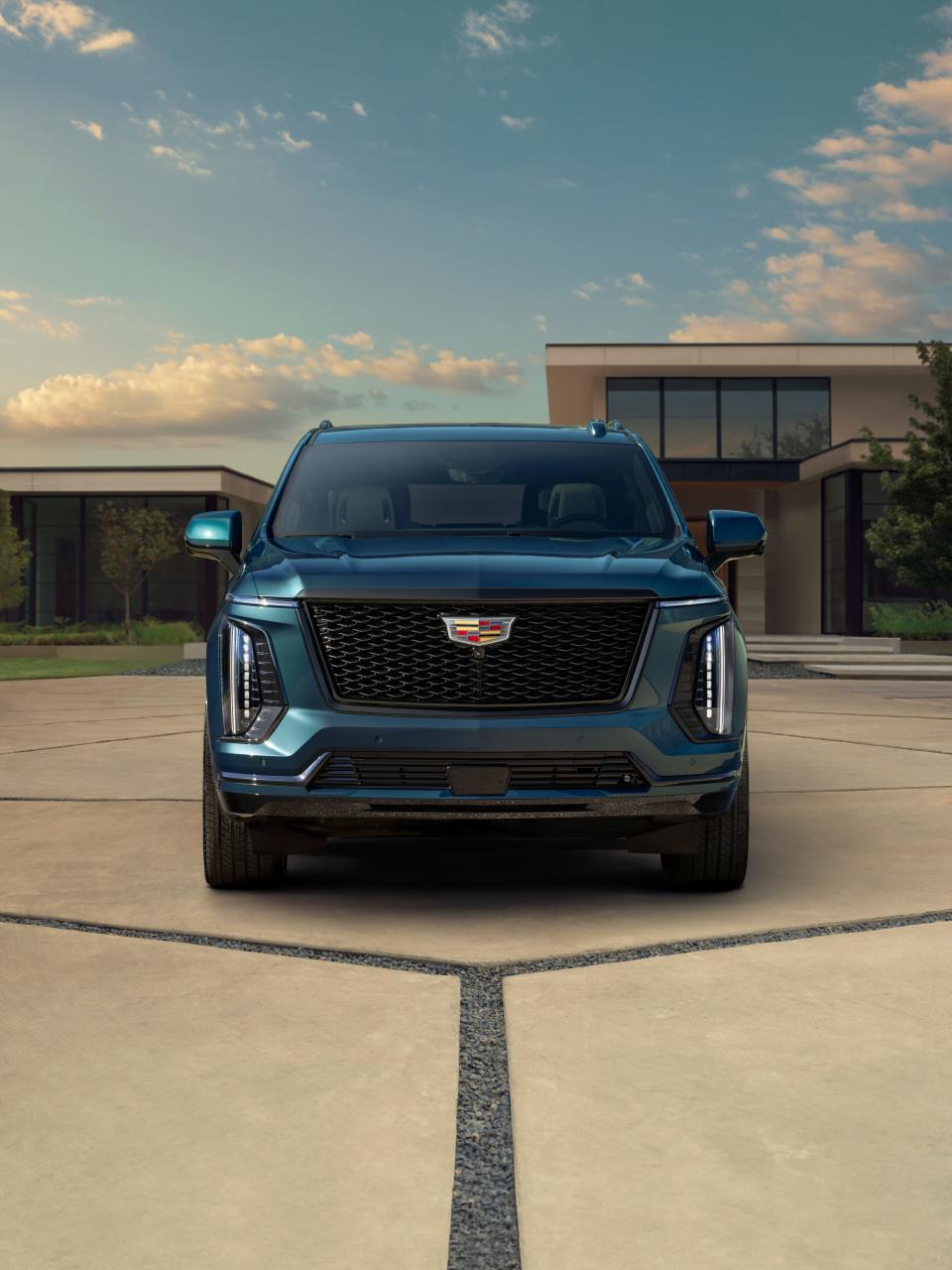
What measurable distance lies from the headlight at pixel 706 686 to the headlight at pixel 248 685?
1.46m

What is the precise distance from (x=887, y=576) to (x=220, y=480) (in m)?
18.5

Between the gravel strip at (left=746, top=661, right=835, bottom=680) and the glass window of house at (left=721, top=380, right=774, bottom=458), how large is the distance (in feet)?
41.6

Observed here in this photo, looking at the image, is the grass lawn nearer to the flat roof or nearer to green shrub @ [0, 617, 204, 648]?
green shrub @ [0, 617, 204, 648]

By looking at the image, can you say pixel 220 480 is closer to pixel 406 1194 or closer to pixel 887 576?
pixel 887 576

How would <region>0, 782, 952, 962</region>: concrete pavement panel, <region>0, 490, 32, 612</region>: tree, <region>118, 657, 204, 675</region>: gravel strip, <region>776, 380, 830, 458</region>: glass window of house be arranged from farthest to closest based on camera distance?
<region>776, 380, 830, 458</region>: glass window of house, <region>0, 490, 32, 612</region>: tree, <region>118, 657, 204, 675</region>: gravel strip, <region>0, 782, 952, 962</region>: concrete pavement panel

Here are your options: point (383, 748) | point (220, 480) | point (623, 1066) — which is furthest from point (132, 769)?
point (220, 480)

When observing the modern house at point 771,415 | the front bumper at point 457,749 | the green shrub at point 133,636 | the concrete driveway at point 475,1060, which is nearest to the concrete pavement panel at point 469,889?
the concrete driveway at point 475,1060

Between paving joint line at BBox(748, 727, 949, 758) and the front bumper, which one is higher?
the front bumper

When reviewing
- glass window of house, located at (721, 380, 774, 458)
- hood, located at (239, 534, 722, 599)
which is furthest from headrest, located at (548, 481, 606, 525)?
glass window of house, located at (721, 380, 774, 458)

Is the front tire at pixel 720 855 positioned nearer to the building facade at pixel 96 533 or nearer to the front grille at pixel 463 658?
the front grille at pixel 463 658

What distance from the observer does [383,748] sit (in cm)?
498

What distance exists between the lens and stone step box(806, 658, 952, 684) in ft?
76.5

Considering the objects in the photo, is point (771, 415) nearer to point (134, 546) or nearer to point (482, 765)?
point (134, 546)

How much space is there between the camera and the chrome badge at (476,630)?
511 centimetres
